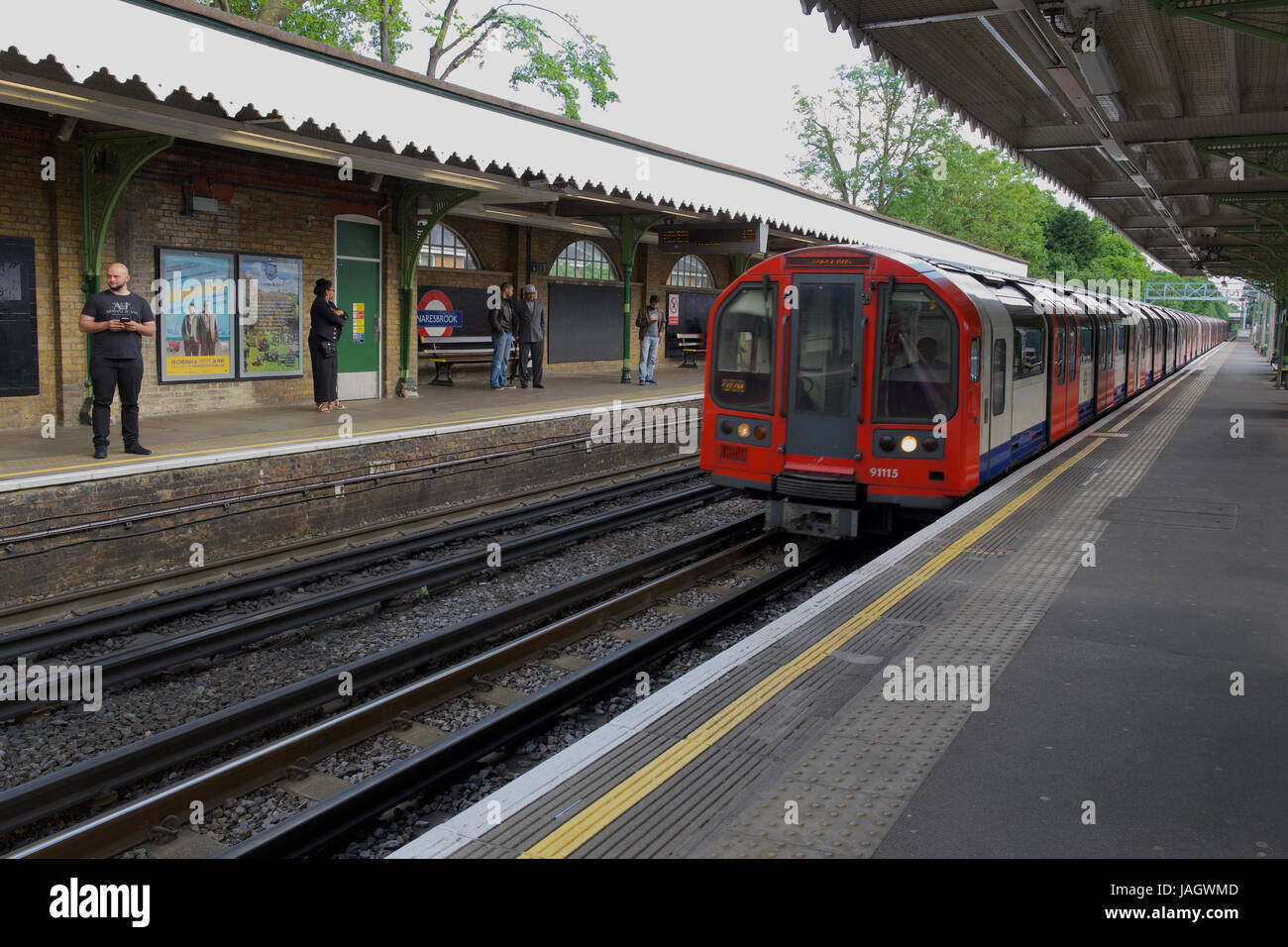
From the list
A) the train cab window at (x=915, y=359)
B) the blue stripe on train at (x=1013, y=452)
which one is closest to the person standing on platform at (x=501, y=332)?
the blue stripe on train at (x=1013, y=452)

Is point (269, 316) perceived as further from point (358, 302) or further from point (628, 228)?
point (628, 228)

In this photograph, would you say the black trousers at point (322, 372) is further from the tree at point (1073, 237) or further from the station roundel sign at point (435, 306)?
the tree at point (1073, 237)

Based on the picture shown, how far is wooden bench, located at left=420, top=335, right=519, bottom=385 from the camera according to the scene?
691 inches

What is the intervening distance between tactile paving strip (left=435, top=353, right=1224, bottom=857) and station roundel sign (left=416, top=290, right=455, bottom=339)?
12.4m

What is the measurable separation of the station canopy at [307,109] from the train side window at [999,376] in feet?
9.85

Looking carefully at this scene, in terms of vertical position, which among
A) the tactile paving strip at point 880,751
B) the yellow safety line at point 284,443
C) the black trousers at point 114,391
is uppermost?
the black trousers at point 114,391

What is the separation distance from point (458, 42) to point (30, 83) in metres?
28.0

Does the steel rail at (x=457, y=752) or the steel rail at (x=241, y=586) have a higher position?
the steel rail at (x=241, y=586)

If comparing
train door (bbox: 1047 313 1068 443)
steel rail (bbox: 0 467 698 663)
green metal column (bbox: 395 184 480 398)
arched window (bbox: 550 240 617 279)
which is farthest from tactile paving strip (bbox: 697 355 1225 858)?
arched window (bbox: 550 240 617 279)

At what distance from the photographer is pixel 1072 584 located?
616cm

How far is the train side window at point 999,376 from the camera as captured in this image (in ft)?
29.6

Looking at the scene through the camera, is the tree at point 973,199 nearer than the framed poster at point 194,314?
No

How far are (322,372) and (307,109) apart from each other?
4253 millimetres
